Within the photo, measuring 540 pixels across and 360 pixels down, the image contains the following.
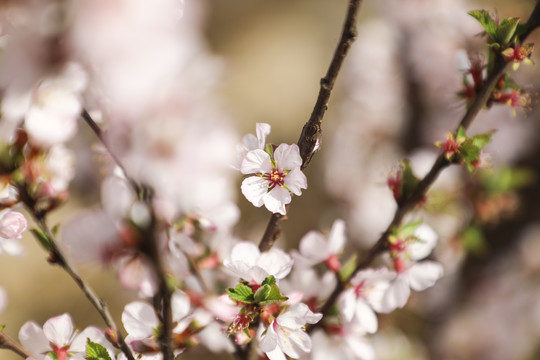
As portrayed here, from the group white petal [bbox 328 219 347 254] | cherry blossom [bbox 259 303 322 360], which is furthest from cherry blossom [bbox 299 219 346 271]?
cherry blossom [bbox 259 303 322 360]

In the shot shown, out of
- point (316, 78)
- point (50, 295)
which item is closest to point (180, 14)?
point (50, 295)

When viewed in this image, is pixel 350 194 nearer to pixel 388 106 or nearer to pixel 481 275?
pixel 388 106

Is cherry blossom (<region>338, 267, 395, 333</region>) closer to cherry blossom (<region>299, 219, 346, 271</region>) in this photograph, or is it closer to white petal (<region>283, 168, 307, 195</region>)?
cherry blossom (<region>299, 219, 346, 271</region>)

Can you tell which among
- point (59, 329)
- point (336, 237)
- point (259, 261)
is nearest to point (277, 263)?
point (259, 261)

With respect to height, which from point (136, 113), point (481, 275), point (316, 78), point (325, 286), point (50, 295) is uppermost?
point (136, 113)

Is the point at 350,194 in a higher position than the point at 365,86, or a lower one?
lower

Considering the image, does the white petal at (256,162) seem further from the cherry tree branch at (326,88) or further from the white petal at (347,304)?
the white petal at (347,304)

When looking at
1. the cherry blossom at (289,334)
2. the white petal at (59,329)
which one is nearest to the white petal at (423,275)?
the cherry blossom at (289,334)
